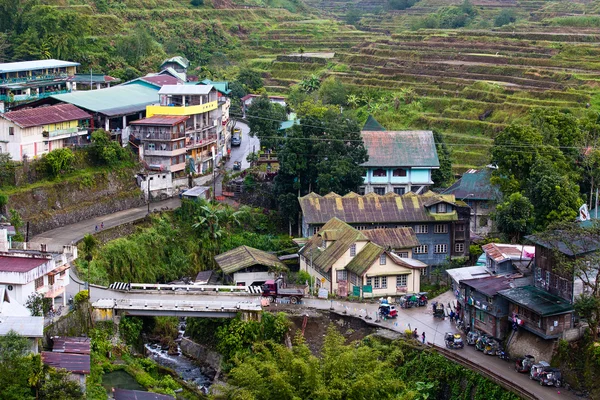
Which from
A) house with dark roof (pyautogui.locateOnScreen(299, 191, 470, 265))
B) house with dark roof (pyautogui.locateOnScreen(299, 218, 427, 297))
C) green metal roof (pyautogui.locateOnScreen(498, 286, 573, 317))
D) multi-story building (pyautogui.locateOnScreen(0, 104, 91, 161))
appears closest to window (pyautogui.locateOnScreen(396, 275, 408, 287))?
house with dark roof (pyautogui.locateOnScreen(299, 218, 427, 297))

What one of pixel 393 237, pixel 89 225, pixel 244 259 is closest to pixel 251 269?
pixel 244 259

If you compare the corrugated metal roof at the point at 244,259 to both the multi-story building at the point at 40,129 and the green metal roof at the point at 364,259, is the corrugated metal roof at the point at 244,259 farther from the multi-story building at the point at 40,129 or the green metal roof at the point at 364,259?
the multi-story building at the point at 40,129

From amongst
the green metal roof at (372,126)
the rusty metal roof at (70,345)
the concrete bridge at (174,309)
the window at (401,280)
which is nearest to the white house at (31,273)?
the concrete bridge at (174,309)

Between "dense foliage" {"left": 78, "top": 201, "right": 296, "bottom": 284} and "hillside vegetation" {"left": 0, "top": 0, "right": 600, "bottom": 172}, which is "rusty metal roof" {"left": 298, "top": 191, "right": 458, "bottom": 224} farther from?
"hillside vegetation" {"left": 0, "top": 0, "right": 600, "bottom": 172}

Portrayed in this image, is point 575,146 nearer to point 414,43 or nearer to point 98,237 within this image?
point 98,237

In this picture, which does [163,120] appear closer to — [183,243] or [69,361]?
[183,243]
